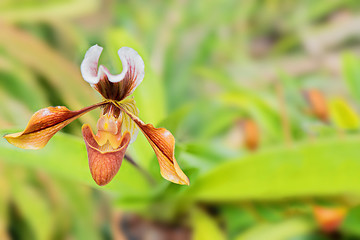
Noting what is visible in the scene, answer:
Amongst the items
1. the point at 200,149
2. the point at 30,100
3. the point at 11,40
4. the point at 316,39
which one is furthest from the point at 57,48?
the point at 316,39

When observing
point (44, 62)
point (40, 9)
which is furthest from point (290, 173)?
point (40, 9)

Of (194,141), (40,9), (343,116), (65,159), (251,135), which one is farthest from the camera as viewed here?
(40,9)

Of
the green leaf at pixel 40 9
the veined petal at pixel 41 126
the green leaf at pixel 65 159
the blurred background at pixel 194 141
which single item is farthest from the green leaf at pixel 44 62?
the veined petal at pixel 41 126

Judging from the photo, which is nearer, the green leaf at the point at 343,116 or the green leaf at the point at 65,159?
the green leaf at the point at 65,159

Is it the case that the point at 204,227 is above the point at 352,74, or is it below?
below

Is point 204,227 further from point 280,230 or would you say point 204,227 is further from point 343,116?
point 343,116

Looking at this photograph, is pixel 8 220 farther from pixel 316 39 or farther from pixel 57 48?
pixel 316 39

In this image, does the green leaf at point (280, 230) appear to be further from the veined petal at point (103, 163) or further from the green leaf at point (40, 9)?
the green leaf at point (40, 9)

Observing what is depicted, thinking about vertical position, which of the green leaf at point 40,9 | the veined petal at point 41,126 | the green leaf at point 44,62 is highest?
the green leaf at point 40,9
